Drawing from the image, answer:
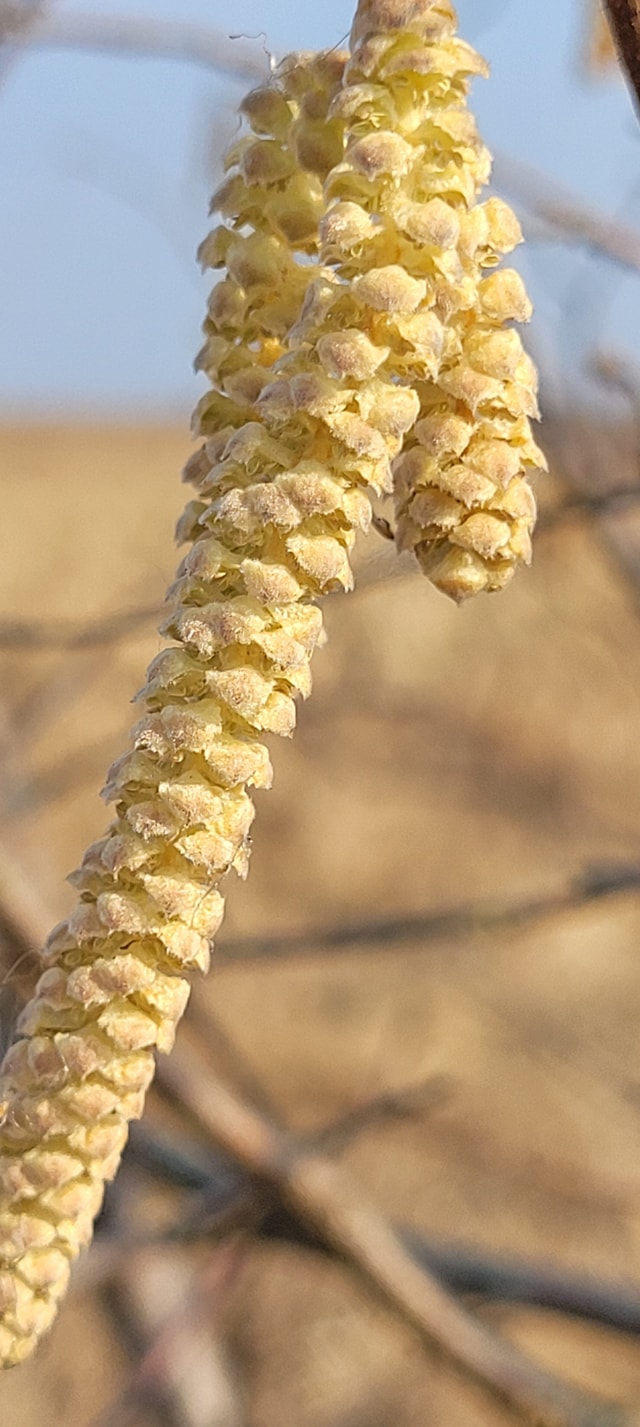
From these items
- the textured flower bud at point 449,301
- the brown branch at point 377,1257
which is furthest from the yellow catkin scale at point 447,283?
the brown branch at point 377,1257

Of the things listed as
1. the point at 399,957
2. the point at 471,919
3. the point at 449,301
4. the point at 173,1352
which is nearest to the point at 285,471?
the point at 449,301

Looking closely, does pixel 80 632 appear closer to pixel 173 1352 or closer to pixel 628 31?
pixel 173 1352

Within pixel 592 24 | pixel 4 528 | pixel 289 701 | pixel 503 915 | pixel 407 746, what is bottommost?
pixel 289 701

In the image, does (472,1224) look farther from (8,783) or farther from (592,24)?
(592,24)

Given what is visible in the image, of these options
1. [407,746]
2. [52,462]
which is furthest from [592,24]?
[52,462]

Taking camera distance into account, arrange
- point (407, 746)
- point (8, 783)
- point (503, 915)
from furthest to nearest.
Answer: point (407, 746)
point (8, 783)
point (503, 915)

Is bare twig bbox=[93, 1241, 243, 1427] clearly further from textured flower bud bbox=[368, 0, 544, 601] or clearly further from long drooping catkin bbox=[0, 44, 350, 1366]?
textured flower bud bbox=[368, 0, 544, 601]

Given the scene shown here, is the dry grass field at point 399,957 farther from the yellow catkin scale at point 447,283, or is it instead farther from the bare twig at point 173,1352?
the yellow catkin scale at point 447,283
